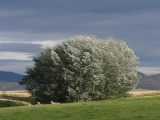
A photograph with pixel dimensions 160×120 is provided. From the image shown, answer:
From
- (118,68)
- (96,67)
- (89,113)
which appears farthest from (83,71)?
(89,113)

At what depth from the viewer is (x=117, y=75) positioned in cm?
7512

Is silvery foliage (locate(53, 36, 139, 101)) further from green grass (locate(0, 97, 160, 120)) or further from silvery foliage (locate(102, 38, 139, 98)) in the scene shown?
green grass (locate(0, 97, 160, 120))

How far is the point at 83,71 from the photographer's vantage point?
72500 mm

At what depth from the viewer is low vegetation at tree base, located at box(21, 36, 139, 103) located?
7238 centimetres

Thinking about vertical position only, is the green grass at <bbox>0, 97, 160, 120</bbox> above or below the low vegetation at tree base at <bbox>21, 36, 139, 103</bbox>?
below

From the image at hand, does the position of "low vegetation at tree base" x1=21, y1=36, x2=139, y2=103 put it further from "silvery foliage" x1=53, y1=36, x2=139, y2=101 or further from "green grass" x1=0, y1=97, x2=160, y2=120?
"green grass" x1=0, y1=97, x2=160, y2=120

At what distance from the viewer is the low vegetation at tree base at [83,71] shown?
7238cm

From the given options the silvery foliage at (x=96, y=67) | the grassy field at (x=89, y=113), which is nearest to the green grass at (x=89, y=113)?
the grassy field at (x=89, y=113)

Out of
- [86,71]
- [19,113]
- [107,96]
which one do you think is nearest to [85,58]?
[86,71]

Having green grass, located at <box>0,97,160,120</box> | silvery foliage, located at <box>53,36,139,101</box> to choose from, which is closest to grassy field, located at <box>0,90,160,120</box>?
green grass, located at <box>0,97,160,120</box>

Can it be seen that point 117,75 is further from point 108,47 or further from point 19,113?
point 19,113

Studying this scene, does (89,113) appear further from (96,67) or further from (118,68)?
(118,68)

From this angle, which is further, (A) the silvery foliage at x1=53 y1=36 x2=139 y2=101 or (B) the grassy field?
(A) the silvery foliage at x1=53 y1=36 x2=139 y2=101

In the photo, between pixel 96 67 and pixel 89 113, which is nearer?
pixel 89 113
